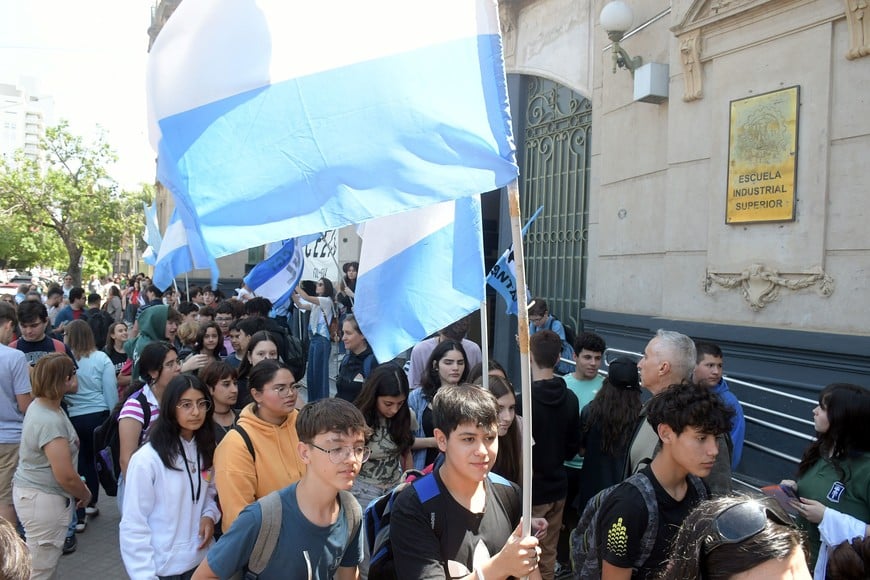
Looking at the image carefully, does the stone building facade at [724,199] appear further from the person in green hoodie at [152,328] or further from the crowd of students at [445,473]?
the person in green hoodie at [152,328]

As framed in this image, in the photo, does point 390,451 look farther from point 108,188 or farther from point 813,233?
point 108,188

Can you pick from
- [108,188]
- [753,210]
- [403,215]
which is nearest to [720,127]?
[753,210]

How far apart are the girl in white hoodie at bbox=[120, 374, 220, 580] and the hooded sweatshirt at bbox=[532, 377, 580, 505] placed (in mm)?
1851

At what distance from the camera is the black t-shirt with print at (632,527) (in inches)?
98.3

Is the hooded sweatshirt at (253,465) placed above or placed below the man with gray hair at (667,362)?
below

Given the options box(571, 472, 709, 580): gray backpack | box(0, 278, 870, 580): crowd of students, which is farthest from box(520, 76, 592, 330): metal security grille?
box(571, 472, 709, 580): gray backpack

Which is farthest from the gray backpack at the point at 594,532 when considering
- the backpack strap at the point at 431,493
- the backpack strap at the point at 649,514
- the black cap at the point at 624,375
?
the black cap at the point at 624,375

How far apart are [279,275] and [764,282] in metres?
5.29

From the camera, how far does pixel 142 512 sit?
3139 millimetres

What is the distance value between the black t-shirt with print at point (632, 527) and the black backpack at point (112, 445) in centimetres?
284

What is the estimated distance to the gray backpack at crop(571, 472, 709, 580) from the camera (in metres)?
2.52

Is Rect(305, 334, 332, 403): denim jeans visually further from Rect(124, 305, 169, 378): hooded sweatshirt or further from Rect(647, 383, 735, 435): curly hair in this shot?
Rect(647, 383, 735, 435): curly hair

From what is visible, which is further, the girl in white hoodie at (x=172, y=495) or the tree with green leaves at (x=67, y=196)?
the tree with green leaves at (x=67, y=196)

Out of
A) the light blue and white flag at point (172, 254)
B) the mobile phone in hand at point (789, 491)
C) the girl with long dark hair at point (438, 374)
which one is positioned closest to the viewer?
the mobile phone in hand at point (789, 491)
